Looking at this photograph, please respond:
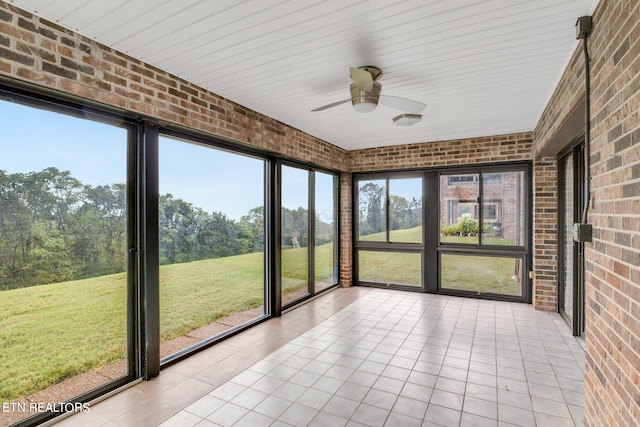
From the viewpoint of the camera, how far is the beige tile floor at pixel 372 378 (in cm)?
229

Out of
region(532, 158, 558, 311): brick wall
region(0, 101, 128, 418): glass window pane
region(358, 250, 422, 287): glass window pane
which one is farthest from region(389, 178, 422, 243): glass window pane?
region(0, 101, 128, 418): glass window pane

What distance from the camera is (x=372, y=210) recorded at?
250 inches

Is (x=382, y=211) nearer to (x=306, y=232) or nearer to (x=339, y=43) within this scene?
(x=306, y=232)

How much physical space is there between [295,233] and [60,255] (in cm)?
313

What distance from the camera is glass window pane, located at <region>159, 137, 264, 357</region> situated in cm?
314

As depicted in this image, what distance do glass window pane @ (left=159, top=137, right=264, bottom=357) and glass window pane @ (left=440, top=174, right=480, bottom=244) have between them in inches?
130

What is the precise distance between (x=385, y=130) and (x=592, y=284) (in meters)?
3.35

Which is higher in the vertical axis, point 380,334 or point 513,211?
point 513,211

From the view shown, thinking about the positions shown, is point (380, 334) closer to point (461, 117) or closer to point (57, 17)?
point (461, 117)

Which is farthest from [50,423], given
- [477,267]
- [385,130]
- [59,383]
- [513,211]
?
[513,211]

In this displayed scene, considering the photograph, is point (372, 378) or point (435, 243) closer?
point (372, 378)

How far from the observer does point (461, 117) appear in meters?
4.12

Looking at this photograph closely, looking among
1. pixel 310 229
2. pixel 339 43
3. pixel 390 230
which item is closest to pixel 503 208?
pixel 390 230

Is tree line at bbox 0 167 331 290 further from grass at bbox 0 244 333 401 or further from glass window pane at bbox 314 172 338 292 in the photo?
glass window pane at bbox 314 172 338 292
